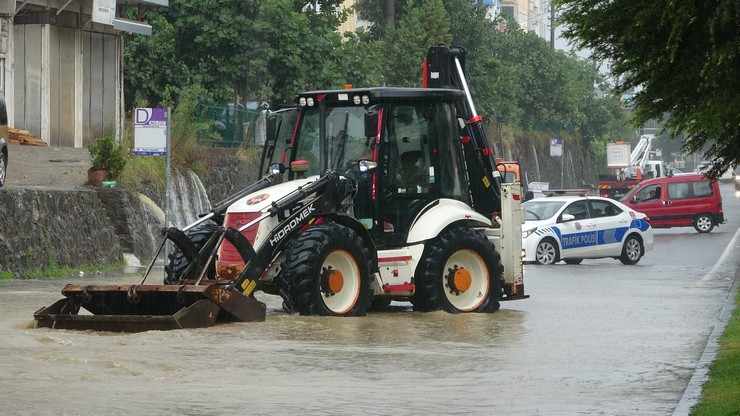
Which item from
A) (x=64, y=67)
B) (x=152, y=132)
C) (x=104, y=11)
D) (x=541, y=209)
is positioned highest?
(x=104, y=11)

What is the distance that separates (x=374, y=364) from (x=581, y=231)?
20.0 metres

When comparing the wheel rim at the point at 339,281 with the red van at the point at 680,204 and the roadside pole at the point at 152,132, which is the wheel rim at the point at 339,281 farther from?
the red van at the point at 680,204

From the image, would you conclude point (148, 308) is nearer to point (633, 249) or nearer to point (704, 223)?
point (633, 249)

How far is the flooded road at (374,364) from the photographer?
10.1 metres

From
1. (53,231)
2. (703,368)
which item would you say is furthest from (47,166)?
(703,368)

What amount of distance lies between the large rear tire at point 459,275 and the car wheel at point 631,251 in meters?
14.7

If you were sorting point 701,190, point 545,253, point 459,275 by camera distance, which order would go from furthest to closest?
point 701,190
point 545,253
point 459,275

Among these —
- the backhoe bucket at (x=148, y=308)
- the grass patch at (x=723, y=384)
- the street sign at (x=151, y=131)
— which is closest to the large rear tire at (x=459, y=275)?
the backhoe bucket at (x=148, y=308)

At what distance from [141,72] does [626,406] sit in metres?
34.3

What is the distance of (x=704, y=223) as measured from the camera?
4606cm

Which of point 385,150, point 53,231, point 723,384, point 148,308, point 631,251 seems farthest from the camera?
point 631,251

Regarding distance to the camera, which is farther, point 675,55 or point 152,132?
point 152,132

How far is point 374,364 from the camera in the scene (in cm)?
1266

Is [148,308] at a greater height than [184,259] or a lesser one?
lesser
